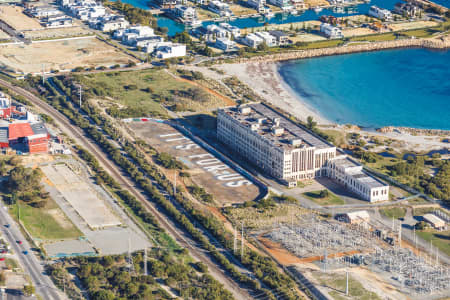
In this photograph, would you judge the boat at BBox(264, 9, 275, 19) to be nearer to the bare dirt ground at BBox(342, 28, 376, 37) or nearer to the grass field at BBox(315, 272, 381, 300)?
the bare dirt ground at BBox(342, 28, 376, 37)

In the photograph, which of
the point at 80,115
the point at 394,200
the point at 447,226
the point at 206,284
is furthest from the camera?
the point at 80,115

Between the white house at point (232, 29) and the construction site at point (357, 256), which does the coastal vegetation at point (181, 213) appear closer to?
the construction site at point (357, 256)

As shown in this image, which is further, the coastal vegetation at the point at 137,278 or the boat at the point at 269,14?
the boat at the point at 269,14

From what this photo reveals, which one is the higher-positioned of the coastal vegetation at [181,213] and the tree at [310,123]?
the tree at [310,123]

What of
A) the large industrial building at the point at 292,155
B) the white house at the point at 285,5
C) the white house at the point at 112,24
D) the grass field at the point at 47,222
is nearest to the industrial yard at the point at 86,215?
the grass field at the point at 47,222

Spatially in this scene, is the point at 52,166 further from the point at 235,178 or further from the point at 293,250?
the point at 293,250

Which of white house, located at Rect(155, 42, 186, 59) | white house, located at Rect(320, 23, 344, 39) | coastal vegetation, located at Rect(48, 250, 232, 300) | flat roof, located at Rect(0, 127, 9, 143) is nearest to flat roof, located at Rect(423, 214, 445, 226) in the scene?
coastal vegetation, located at Rect(48, 250, 232, 300)

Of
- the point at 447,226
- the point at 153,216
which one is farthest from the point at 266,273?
the point at 447,226
